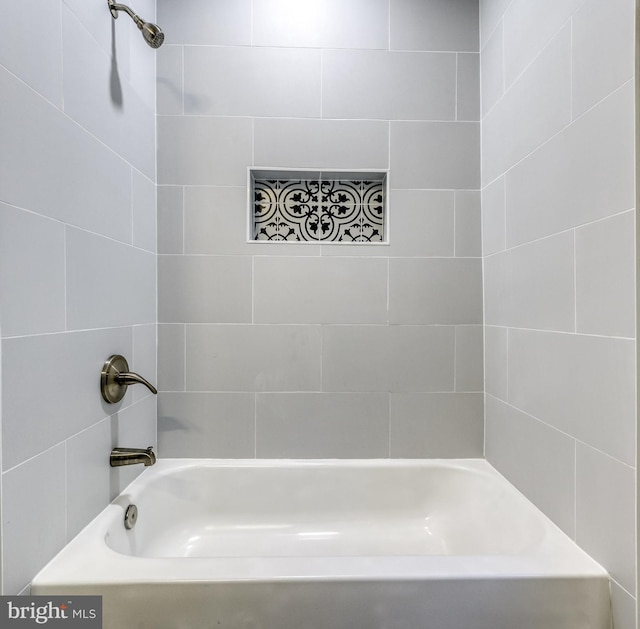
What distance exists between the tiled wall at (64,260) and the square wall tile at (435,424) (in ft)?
3.34

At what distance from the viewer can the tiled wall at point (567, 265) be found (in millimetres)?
889

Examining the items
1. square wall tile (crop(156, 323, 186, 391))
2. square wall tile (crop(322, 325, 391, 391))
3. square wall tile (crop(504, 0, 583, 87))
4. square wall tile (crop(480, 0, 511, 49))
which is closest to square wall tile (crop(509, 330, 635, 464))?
square wall tile (crop(322, 325, 391, 391))

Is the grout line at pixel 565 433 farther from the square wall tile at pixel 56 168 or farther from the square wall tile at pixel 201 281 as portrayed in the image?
the square wall tile at pixel 56 168

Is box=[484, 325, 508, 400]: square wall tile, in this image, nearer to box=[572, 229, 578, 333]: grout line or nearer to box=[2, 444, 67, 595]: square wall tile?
box=[572, 229, 578, 333]: grout line

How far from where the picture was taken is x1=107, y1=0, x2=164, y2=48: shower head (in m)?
1.29

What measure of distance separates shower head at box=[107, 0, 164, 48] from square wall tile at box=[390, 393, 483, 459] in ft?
5.05

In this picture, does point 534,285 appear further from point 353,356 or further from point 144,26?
point 144,26

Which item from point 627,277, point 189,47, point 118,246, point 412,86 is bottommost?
point 627,277

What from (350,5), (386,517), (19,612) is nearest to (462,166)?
(350,5)

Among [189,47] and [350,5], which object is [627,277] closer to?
[350,5]

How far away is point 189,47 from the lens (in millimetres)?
1644

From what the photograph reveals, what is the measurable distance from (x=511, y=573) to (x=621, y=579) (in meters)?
0.23

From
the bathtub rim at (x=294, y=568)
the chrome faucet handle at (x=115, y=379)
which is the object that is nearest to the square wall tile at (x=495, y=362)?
the bathtub rim at (x=294, y=568)

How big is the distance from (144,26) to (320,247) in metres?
0.94
